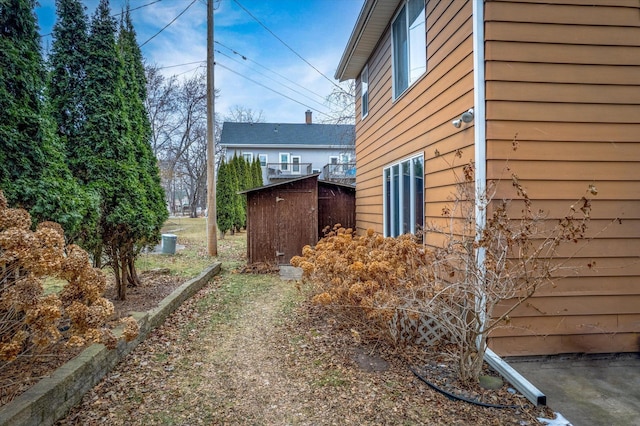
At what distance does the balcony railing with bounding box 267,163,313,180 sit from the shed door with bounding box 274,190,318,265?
15905mm

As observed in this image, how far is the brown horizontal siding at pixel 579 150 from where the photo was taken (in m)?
3.31

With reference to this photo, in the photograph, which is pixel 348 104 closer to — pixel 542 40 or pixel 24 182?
pixel 542 40

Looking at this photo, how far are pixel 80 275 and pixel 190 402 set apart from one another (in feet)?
4.38

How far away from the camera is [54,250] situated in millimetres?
2328

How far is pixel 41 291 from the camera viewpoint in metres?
2.27

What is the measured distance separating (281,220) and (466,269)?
6.33m

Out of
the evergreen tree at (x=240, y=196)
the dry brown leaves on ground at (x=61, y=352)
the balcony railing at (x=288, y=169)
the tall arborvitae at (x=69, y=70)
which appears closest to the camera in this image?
the dry brown leaves on ground at (x=61, y=352)

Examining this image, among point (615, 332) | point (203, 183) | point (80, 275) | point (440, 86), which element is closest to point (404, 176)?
point (440, 86)

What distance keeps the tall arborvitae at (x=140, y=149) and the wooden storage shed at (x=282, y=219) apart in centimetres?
266

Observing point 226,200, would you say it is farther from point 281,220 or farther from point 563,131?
point 563,131

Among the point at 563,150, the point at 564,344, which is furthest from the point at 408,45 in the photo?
the point at 564,344

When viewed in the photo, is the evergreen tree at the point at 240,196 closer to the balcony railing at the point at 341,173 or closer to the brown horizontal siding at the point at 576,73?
the balcony railing at the point at 341,173

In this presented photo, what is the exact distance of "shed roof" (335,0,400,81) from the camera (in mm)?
5530

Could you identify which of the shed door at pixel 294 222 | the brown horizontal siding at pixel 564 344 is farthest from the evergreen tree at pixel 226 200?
the brown horizontal siding at pixel 564 344
